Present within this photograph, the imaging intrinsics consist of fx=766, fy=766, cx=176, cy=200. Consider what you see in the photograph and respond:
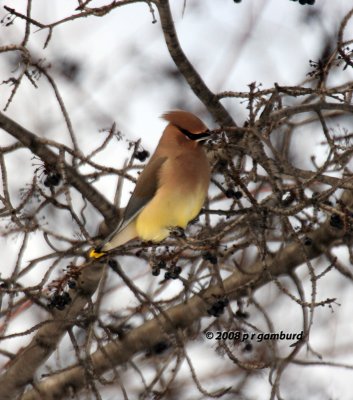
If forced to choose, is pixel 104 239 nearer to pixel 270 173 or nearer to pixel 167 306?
pixel 167 306

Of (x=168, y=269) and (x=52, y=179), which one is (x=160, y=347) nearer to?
(x=168, y=269)

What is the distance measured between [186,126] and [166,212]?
485 millimetres

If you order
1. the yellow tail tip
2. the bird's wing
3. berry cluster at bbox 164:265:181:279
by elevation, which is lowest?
berry cluster at bbox 164:265:181:279

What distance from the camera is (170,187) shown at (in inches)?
156

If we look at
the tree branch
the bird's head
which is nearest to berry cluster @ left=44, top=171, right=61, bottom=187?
the tree branch

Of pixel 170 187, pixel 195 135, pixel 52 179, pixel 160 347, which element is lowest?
pixel 160 347

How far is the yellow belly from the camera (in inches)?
152

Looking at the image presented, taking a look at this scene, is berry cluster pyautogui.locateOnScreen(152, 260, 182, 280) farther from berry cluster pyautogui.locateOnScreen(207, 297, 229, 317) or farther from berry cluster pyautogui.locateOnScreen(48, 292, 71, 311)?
berry cluster pyautogui.locateOnScreen(48, 292, 71, 311)

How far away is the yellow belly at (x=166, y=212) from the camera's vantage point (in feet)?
12.7

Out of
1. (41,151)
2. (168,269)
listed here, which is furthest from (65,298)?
(41,151)

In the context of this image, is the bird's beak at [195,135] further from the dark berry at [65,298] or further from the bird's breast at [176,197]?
the dark berry at [65,298]

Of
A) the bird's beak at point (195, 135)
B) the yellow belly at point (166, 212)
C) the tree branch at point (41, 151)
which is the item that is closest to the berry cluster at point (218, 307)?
the yellow belly at point (166, 212)

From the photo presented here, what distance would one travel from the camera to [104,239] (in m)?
3.88

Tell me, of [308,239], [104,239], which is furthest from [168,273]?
[308,239]
